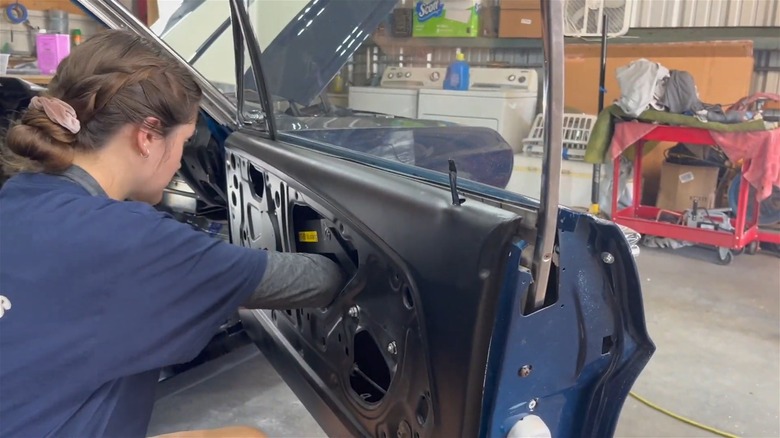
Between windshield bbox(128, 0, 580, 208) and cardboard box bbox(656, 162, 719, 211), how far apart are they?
10.7 ft

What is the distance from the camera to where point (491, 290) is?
3.11 ft

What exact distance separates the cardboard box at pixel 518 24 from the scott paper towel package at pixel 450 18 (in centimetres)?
8

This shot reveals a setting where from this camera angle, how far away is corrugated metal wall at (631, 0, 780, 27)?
5.00m

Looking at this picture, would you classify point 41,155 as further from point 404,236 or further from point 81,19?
point 81,19

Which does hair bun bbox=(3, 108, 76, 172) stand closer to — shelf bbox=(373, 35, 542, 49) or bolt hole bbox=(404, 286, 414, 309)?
bolt hole bbox=(404, 286, 414, 309)

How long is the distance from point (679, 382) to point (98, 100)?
2456 millimetres

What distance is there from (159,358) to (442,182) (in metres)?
0.58

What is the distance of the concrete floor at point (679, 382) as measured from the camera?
2.30 m

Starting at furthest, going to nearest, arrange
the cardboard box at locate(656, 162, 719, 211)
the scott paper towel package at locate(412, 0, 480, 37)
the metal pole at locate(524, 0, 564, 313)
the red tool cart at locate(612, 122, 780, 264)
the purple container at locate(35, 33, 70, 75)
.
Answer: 1. the purple container at locate(35, 33, 70, 75)
2. the cardboard box at locate(656, 162, 719, 211)
3. the red tool cart at locate(612, 122, 780, 264)
4. the scott paper towel package at locate(412, 0, 480, 37)
5. the metal pole at locate(524, 0, 564, 313)

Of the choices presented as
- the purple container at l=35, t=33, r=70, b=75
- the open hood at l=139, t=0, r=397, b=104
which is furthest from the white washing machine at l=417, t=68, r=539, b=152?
the purple container at l=35, t=33, r=70, b=75

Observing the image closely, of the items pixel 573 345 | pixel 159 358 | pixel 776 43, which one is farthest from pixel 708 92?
pixel 159 358

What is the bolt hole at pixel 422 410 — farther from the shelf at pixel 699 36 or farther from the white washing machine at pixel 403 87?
the shelf at pixel 699 36

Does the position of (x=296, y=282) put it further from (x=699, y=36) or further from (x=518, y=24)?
(x=699, y=36)

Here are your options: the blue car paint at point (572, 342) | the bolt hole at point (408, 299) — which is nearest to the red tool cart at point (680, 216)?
the blue car paint at point (572, 342)
